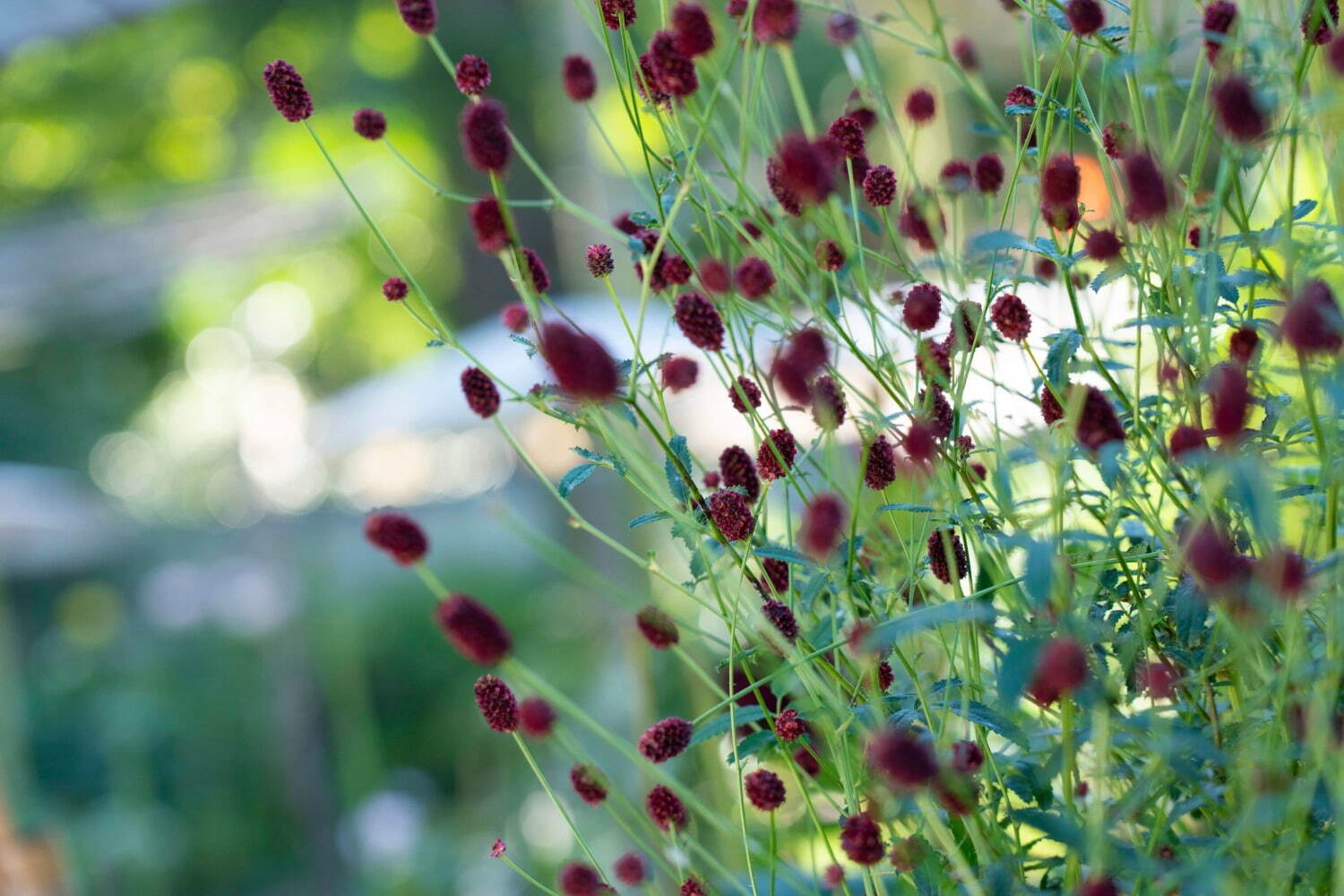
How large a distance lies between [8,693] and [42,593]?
4758 millimetres

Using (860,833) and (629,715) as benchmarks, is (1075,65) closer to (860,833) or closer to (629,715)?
(860,833)

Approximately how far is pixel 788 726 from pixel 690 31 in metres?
0.41

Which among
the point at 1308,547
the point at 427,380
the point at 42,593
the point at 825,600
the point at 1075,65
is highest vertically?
the point at 1075,65

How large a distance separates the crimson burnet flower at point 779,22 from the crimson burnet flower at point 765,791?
0.41m

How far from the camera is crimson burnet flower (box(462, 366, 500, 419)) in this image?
0.83m

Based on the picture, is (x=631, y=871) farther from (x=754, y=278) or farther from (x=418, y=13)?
(x=418, y=13)

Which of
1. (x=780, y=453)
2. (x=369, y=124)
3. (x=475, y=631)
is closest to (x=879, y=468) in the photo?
(x=780, y=453)

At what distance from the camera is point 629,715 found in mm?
4027

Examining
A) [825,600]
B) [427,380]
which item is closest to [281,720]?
[427,380]

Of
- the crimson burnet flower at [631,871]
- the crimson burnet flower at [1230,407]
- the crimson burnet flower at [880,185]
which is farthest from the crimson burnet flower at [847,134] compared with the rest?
the crimson burnet flower at [631,871]

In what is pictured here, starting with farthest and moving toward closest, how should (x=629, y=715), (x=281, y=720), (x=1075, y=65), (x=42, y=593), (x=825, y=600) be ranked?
(x=42, y=593)
(x=281, y=720)
(x=629, y=715)
(x=825, y=600)
(x=1075, y=65)

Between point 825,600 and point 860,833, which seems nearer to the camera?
point 860,833

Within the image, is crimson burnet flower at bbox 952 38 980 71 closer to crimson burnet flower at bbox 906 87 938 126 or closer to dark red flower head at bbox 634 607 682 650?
crimson burnet flower at bbox 906 87 938 126

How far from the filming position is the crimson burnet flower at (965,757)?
0.59 meters
